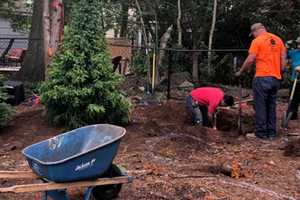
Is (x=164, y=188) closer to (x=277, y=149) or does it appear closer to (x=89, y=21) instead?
(x=277, y=149)

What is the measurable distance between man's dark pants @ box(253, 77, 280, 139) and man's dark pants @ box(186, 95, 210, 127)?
92cm

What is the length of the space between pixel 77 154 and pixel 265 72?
14.7 feet

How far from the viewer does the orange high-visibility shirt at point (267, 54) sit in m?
8.56

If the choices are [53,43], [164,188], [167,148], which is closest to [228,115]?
[167,148]

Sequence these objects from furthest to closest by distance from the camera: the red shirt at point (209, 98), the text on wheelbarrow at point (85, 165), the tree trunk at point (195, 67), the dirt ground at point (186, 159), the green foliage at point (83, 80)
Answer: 1. the tree trunk at point (195, 67)
2. the red shirt at point (209, 98)
3. the green foliage at point (83, 80)
4. the dirt ground at point (186, 159)
5. the text on wheelbarrow at point (85, 165)

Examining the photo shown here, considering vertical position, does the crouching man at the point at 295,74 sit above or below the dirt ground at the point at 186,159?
above

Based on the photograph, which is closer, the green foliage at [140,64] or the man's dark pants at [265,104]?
the man's dark pants at [265,104]

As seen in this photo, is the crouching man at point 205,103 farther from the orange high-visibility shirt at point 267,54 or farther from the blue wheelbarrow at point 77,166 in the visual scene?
the blue wheelbarrow at point 77,166

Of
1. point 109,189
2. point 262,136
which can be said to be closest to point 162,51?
point 262,136

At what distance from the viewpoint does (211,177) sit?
20.9ft

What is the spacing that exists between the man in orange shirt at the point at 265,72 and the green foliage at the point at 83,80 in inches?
81.6

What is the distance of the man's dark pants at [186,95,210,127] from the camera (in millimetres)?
9172

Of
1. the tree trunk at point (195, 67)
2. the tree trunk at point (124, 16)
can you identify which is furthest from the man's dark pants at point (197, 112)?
the tree trunk at point (124, 16)

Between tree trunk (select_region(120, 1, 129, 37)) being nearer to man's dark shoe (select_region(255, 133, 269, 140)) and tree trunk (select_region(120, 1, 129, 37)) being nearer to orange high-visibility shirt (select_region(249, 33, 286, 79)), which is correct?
orange high-visibility shirt (select_region(249, 33, 286, 79))
